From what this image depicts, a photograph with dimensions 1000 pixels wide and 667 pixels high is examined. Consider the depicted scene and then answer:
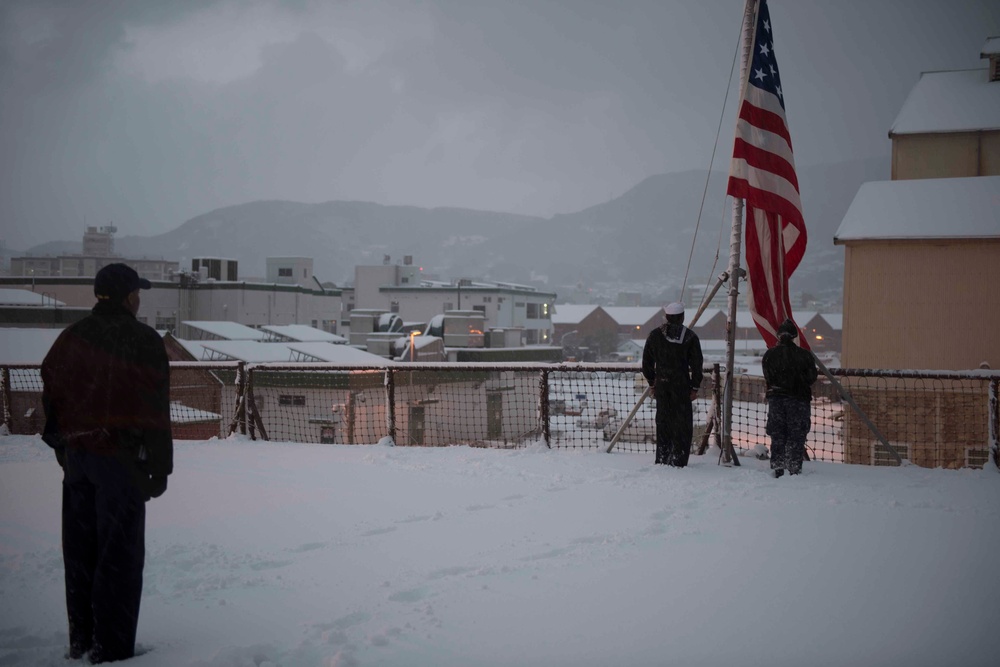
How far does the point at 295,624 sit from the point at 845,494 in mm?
5299

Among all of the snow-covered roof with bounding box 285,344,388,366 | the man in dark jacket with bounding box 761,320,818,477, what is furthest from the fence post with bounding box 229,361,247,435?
the snow-covered roof with bounding box 285,344,388,366

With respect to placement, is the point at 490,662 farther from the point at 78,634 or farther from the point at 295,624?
the point at 78,634

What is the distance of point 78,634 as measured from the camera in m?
3.51

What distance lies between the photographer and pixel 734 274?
8.76m

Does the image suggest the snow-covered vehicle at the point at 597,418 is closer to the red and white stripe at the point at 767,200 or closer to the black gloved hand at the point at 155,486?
the red and white stripe at the point at 767,200

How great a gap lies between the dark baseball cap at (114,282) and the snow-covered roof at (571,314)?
106045 millimetres

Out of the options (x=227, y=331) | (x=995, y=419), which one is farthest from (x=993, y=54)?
(x=227, y=331)

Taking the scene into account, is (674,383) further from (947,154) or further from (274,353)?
(274,353)

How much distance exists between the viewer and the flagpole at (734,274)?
8523 mm

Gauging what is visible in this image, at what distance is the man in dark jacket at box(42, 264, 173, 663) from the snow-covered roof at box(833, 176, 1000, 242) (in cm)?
2014

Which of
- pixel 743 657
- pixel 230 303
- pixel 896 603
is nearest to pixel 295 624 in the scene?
pixel 743 657

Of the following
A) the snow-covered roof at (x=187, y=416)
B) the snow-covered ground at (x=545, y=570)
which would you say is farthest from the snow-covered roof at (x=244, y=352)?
the snow-covered ground at (x=545, y=570)

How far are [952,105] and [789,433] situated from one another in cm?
2135

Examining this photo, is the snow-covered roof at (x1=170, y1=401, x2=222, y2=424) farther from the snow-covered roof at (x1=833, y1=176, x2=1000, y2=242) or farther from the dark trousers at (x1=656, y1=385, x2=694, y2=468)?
the snow-covered roof at (x1=833, y1=176, x2=1000, y2=242)
